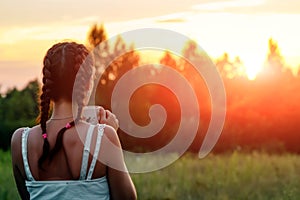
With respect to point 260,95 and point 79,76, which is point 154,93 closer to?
point 260,95

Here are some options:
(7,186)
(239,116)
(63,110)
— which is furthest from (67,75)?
(239,116)

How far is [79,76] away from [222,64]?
53.0 meters

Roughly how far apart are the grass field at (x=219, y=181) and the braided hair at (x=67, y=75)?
20.0 ft

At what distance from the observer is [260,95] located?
80.0ft

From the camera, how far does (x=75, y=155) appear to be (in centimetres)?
255

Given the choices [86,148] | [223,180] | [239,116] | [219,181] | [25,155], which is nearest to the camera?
[86,148]

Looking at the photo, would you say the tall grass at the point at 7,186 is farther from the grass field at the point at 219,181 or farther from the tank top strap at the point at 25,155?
the tank top strap at the point at 25,155

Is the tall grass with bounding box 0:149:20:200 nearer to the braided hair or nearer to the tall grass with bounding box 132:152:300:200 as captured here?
the tall grass with bounding box 132:152:300:200

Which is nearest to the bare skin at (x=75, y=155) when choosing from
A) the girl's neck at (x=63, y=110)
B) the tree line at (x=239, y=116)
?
the girl's neck at (x=63, y=110)

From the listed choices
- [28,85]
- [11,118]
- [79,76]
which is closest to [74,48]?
[79,76]

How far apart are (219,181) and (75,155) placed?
7635 millimetres

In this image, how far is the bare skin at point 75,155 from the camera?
2.56 meters

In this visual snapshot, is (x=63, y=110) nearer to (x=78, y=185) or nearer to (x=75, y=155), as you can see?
(x=75, y=155)

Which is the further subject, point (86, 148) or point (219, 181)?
point (219, 181)
